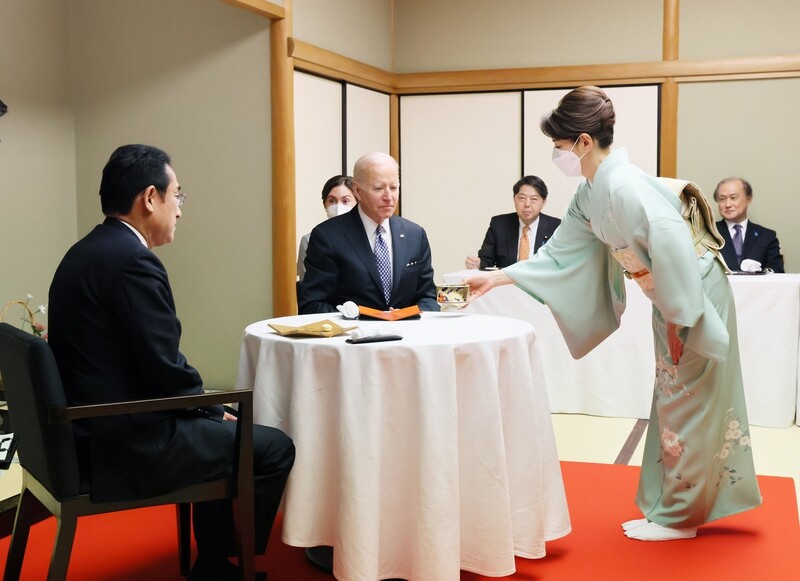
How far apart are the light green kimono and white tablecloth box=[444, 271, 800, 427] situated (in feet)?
5.48

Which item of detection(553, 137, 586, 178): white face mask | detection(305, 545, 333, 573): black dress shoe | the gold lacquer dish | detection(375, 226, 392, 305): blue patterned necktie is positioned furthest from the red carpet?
detection(553, 137, 586, 178): white face mask

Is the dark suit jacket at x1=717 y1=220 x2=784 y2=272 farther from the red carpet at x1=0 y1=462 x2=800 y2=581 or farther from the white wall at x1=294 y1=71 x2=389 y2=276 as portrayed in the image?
the red carpet at x1=0 y1=462 x2=800 y2=581

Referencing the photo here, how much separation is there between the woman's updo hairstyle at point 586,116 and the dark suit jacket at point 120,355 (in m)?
1.38

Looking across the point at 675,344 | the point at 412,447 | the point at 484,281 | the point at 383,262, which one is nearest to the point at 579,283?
the point at 484,281

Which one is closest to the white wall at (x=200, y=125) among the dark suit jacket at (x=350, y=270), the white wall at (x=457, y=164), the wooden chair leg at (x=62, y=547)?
the dark suit jacket at (x=350, y=270)

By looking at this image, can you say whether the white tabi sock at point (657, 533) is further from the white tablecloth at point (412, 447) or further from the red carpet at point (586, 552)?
the white tablecloth at point (412, 447)

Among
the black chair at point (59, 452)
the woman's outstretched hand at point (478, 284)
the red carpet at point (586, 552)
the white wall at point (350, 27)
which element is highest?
the white wall at point (350, 27)

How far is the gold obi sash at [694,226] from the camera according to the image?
2.80 metres

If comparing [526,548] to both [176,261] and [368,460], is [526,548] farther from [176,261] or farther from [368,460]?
[176,261]

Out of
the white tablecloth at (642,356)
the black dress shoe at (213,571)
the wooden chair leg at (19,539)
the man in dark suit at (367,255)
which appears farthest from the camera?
the white tablecloth at (642,356)

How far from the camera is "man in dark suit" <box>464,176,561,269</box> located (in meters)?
5.89

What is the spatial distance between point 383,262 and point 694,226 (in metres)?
1.10

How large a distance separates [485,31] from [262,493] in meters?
5.58

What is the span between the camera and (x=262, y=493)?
2291 millimetres
